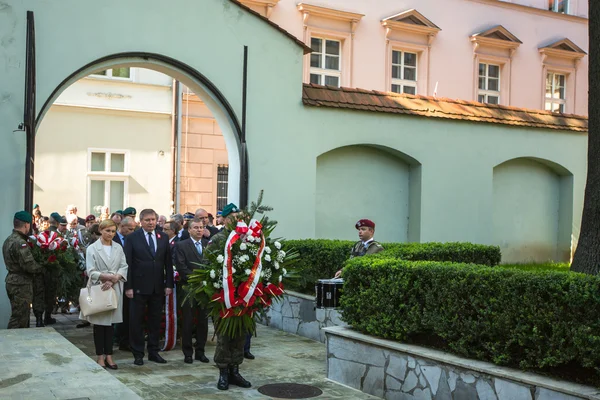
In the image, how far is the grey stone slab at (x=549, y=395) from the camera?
5.52m

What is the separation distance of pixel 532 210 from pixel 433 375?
37.0ft

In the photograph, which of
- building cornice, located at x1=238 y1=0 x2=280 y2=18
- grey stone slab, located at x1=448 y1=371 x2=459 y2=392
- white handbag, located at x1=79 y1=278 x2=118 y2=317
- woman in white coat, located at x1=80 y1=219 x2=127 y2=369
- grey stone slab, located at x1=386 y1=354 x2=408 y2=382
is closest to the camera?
grey stone slab, located at x1=448 y1=371 x2=459 y2=392

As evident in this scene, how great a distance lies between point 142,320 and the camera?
9.15 meters

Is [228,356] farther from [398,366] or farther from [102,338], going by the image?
[398,366]

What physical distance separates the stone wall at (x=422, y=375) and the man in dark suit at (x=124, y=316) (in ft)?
10.6

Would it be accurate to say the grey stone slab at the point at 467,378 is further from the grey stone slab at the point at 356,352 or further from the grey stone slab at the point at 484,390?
the grey stone slab at the point at 356,352

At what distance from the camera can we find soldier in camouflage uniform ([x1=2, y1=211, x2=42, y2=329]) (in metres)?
9.52

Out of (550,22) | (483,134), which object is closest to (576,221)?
(483,134)

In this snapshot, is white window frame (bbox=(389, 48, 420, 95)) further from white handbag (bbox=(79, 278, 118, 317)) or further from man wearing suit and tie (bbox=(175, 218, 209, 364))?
white handbag (bbox=(79, 278, 118, 317))

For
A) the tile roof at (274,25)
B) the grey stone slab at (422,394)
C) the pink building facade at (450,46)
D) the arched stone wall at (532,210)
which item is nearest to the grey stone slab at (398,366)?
the grey stone slab at (422,394)

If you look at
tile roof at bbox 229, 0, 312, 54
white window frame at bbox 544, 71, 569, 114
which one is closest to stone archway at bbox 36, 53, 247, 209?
tile roof at bbox 229, 0, 312, 54

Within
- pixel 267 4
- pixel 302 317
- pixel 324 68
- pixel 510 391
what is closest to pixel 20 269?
pixel 302 317

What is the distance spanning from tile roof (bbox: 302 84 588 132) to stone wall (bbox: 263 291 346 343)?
4316 millimetres

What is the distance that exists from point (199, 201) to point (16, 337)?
13.2 metres
